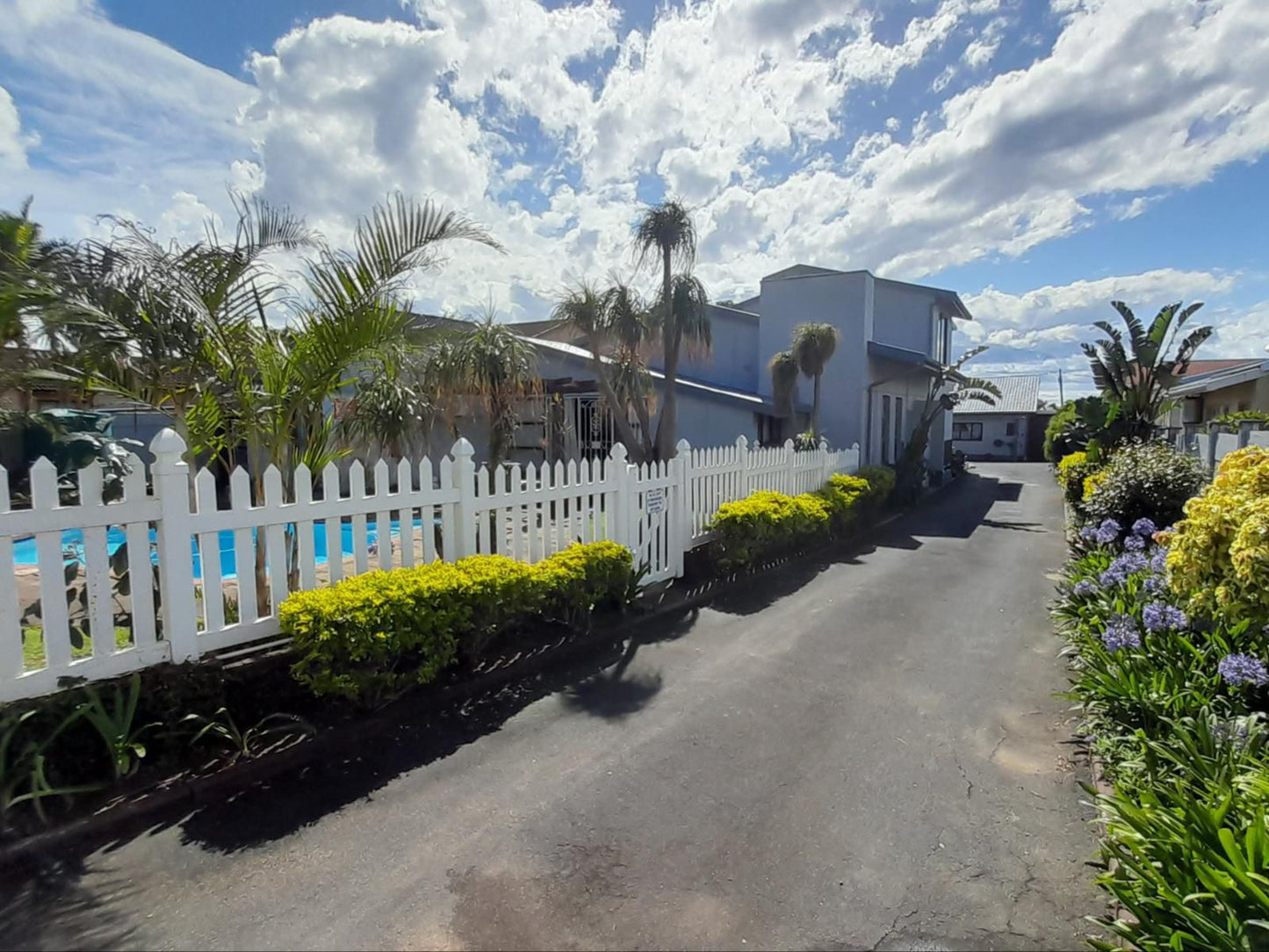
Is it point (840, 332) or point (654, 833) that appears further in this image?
point (840, 332)

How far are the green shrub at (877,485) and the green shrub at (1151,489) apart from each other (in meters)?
4.11

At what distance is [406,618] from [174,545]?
1.28m

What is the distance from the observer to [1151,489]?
24.3ft

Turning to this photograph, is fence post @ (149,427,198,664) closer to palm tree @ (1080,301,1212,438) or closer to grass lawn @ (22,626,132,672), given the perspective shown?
grass lawn @ (22,626,132,672)

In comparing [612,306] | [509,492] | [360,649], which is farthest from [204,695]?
[612,306]

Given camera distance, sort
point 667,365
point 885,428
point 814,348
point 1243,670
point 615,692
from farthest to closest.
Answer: point 885,428 < point 814,348 < point 667,365 < point 615,692 < point 1243,670

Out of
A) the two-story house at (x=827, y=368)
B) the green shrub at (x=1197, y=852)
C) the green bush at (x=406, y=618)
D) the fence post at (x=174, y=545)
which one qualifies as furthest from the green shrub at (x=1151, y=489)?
the fence post at (x=174, y=545)

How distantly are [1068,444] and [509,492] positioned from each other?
24802 mm

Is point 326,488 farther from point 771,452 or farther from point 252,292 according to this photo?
point 771,452

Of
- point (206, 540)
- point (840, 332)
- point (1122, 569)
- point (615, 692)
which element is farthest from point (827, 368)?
point (206, 540)

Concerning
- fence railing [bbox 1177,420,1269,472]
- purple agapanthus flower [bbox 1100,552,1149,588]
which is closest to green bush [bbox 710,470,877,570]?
purple agapanthus flower [bbox 1100,552,1149,588]

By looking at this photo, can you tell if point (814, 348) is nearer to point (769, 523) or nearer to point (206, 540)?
point (769, 523)

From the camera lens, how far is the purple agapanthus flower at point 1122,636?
13.2 ft

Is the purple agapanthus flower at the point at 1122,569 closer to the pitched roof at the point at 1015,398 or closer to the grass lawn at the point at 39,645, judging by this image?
the grass lawn at the point at 39,645
